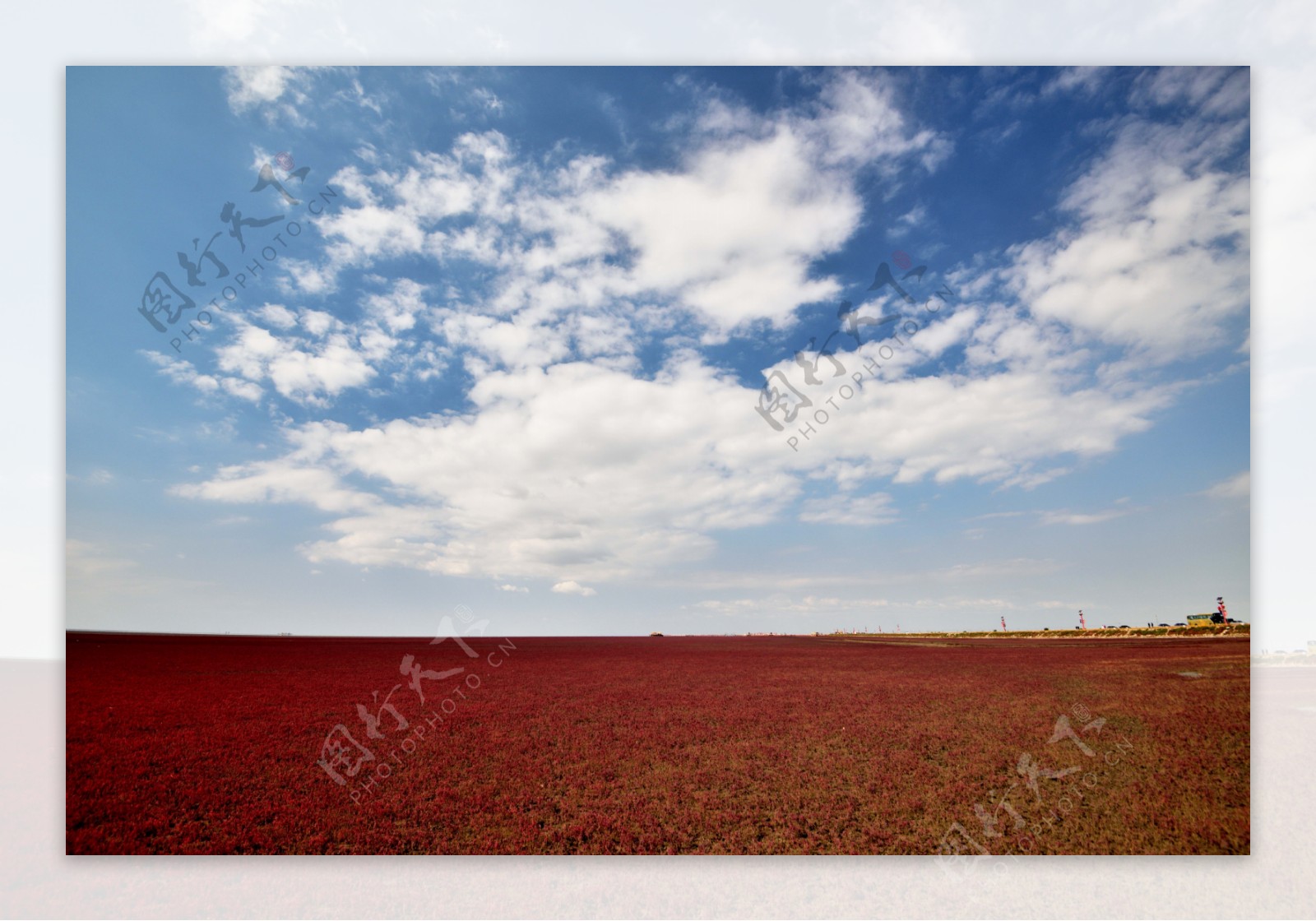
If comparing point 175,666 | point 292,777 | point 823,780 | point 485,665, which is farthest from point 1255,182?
point 175,666

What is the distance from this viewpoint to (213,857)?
8.30m

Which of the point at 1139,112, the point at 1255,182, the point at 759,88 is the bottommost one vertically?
the point at 1255,182

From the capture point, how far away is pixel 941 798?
9227mm

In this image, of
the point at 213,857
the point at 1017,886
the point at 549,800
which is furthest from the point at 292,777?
the point at 1017,886

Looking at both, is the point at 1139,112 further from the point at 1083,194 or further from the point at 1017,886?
the point at 1017,886

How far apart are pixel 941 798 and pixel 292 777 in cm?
1055

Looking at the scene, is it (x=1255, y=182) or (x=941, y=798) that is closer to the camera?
(x=941, y=798)

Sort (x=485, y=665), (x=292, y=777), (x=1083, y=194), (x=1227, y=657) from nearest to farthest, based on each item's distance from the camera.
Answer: (x=292, y=777), (x=1083, y=194), (x=1227, y=657), (x=485, y=665)

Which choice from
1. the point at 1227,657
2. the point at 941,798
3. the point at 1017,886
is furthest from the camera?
the point at 1227,657

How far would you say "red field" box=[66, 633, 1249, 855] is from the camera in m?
8.50

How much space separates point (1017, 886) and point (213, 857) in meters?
11.2

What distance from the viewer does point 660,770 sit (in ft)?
34.3

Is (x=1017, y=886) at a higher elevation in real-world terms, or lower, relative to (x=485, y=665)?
higher

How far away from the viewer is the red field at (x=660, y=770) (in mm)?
8500
